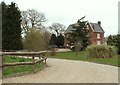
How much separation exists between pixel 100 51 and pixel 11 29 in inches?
942

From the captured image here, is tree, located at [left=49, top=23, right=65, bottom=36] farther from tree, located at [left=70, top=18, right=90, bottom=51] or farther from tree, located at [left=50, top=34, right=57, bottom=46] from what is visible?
tree, located at [left=70, top=18, right=90, bottom=51]

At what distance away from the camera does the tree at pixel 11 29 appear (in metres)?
54.7

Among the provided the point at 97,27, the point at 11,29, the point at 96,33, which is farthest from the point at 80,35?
the point at 97,27

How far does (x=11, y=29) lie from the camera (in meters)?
55.9

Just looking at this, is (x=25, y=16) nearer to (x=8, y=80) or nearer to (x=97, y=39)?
(x=97, y=39)

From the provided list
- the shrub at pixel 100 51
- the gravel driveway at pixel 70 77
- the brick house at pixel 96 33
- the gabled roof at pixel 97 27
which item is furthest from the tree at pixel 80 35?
the gravel driveway at pixel 70 77

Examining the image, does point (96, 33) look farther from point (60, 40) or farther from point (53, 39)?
point (53, 39)

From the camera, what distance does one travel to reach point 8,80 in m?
12.0

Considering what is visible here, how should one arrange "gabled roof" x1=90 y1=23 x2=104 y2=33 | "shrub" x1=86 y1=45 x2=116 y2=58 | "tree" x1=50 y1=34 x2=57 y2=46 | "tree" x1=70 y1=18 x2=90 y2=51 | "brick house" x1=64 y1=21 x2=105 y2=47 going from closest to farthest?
"shrub" x1=86 y1=45 x2=116 y2=58, "tree" x1=70 y1=18 x2=90 y2=51, "brick house" x1=64 y1=21 x2=105 y2=47, "tree" x1=50 y1=34 x2=57 y2=46, "gabled roof" x1=90 y1=23 x2=104 y2=33

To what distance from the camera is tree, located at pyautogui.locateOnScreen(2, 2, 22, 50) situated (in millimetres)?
54688

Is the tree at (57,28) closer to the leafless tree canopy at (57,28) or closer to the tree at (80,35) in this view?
the leafless tree canopy at (57,28)

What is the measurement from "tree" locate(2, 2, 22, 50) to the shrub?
21.4 m

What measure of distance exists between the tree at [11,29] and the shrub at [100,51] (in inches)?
842

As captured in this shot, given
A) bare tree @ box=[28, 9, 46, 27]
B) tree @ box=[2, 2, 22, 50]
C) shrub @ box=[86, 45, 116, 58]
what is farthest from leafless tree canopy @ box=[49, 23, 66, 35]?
shrub @ box=[86, 45, 116, 58]
